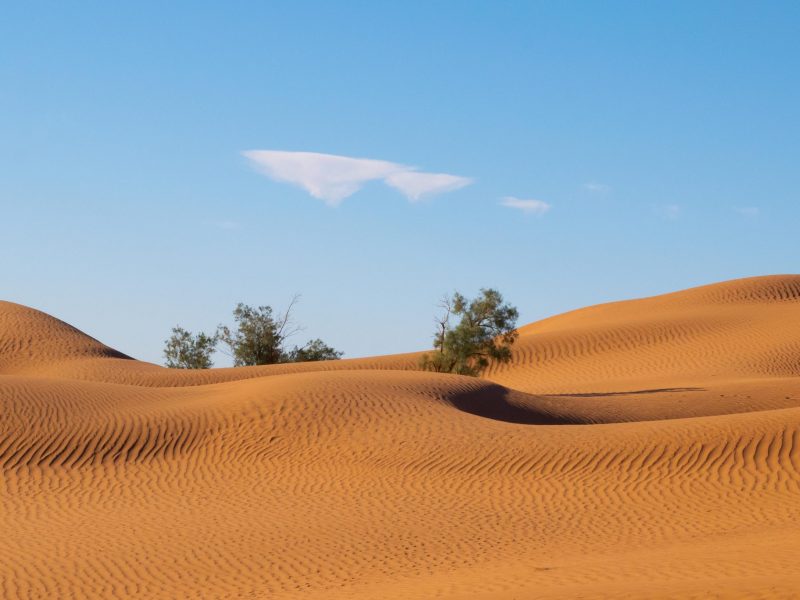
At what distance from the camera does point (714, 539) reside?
13.5 meters

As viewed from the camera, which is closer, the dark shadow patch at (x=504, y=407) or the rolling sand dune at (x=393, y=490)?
the rolling sand dune at (x=393, y=490)

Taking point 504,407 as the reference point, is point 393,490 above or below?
below

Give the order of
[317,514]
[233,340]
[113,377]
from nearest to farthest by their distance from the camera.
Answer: [317,514]
[113,377]
[233,340]

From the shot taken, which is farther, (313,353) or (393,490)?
(313,353)

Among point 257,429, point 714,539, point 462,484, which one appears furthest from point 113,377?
point 714,539

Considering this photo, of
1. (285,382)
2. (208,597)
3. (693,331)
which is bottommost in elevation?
(208,597)

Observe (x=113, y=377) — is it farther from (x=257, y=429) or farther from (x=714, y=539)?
(x=714, y=539)

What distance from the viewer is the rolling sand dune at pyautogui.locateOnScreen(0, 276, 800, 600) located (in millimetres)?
11773

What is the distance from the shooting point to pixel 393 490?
17.8 m

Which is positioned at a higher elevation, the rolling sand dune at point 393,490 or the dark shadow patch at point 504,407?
the dark shadow patch at point 504,407

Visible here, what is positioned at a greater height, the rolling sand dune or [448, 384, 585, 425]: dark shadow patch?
[448, 384, 585, 425]: dark shadow patch

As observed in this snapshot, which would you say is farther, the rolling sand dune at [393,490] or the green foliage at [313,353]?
the green foliage at [313,353]

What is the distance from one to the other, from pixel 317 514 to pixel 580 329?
3436cm

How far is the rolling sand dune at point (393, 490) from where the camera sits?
11773mm
